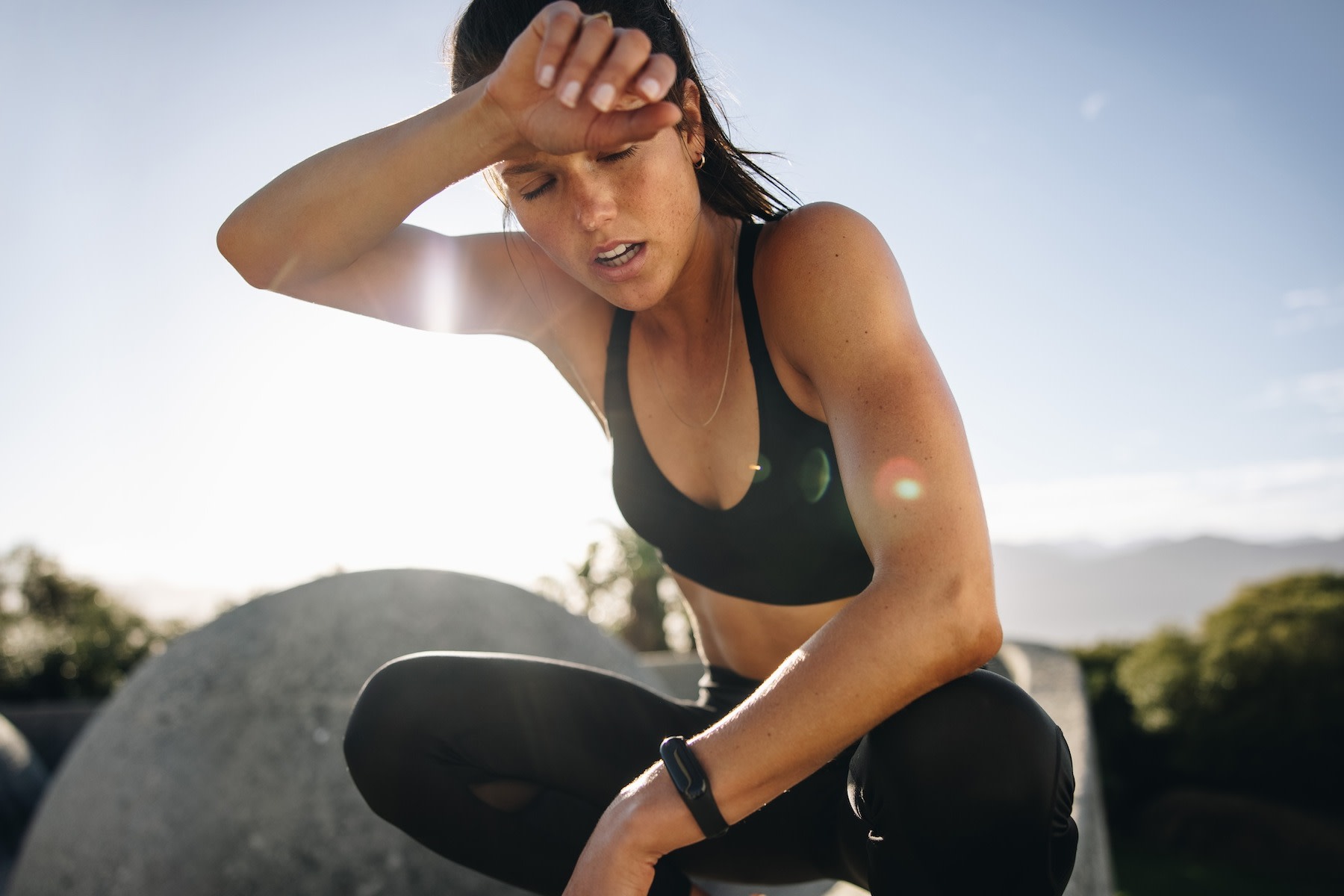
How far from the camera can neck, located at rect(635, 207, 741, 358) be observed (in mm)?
2092

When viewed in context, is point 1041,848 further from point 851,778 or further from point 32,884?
point 32,884

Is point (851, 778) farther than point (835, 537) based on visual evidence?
No

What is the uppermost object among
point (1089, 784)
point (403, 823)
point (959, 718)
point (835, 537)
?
point (835, 537)

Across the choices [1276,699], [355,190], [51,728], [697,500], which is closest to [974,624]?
[697,500]

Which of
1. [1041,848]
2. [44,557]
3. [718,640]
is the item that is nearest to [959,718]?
[1041,848]

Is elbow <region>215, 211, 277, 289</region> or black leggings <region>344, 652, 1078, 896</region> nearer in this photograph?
black leggings <region>344, 652, 1078, 896</region>

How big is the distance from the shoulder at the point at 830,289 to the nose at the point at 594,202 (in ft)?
1.20

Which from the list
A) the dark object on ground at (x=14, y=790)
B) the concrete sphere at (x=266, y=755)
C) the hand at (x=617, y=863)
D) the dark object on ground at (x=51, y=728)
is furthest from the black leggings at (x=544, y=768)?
the dark object on ground at (x=51, y=728)

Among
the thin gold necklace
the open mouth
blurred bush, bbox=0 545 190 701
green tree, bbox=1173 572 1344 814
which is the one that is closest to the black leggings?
the thin gold necklace

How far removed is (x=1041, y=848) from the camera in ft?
4.57

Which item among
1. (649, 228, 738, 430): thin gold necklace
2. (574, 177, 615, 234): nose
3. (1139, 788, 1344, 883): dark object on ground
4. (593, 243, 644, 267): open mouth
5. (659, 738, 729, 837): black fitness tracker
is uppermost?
(574, 177, 615, 234): nose

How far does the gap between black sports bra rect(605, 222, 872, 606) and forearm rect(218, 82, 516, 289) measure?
647 millimetres

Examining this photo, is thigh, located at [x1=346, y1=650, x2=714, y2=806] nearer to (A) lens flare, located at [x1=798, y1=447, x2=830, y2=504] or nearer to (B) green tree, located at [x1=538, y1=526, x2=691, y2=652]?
(A) lens flare, located at [x1=798, y1=447, x2=830, y2=504]

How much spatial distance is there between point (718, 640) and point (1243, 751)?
9497mm
